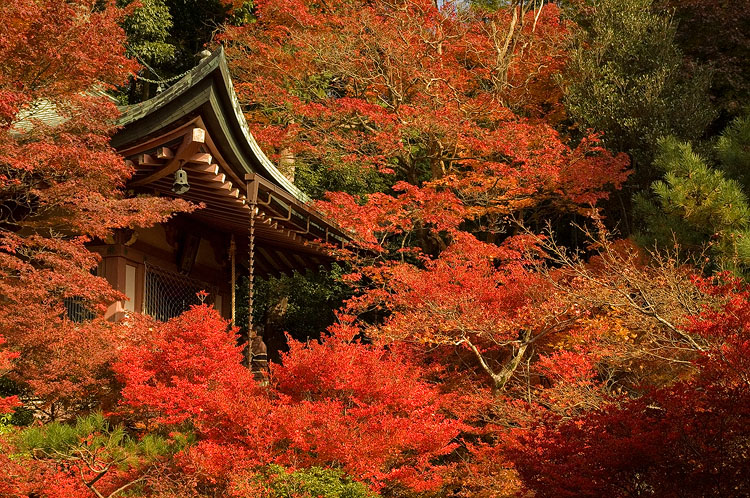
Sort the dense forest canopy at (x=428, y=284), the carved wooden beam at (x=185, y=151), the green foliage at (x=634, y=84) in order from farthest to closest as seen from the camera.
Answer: the green foliage at (x=634, y=84), the carved wooden beam at (x=185, y=151), the dense forest canopy at (x=428, y=284)

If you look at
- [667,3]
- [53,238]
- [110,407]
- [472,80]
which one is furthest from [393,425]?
[667,3]

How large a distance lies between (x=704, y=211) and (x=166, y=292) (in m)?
8.31

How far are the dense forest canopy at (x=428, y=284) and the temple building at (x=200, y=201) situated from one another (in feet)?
2.16

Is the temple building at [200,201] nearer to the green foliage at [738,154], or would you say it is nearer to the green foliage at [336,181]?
the green foliage at [336,181]

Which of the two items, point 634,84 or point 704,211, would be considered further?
point 634,84

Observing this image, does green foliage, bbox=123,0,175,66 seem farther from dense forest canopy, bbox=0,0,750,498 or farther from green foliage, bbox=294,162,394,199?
green foliage, bbox=294,162,394,199

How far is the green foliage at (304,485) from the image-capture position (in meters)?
7.34

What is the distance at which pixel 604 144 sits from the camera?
16594 mm

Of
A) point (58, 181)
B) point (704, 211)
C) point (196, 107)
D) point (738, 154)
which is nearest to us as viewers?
point (58, 181)

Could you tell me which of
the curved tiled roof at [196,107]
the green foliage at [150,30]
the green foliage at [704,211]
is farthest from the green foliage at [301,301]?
the curved tiled roof at [196,107]

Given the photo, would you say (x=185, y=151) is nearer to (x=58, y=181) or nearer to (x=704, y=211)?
(x=58, y=181)

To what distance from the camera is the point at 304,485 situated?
7.34 m

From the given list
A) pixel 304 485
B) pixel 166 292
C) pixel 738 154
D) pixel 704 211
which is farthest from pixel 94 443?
pixel 738 154

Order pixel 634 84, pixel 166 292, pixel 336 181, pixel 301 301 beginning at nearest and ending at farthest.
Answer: pixel 166 292, pixel 634 84, pixel 336 181, pixel 301 301
